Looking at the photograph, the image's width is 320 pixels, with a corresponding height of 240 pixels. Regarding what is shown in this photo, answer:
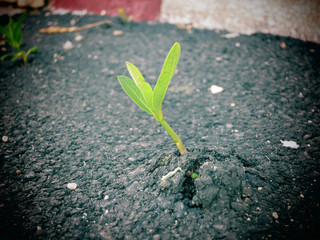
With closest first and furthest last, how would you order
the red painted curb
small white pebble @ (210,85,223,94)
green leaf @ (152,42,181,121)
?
green leaf @ (152,42,181,121) → small white pebble @ (210,85,223,94) → the red painted curb

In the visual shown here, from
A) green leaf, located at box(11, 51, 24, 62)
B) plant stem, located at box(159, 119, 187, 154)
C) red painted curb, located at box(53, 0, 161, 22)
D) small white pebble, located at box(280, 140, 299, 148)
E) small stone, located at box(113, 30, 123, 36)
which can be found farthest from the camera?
red painted curb, located at box(53, 0, 161, 22)

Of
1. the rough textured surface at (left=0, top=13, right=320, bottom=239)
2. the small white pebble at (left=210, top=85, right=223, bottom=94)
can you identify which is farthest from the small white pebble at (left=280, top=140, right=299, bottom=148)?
the small white pebble at (left=210, top=85, right=223, bottom=94)

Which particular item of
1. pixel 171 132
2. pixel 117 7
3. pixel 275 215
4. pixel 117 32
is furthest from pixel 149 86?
pixel 117 7

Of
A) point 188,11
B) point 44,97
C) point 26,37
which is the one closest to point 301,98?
point 188,11

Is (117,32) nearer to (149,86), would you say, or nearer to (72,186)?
(149,86)

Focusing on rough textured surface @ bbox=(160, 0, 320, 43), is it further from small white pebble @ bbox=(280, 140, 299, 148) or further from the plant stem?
the plant stem

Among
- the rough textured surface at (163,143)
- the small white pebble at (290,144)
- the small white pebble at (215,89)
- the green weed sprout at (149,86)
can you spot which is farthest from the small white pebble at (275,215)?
the small white pebble at (215,89)
